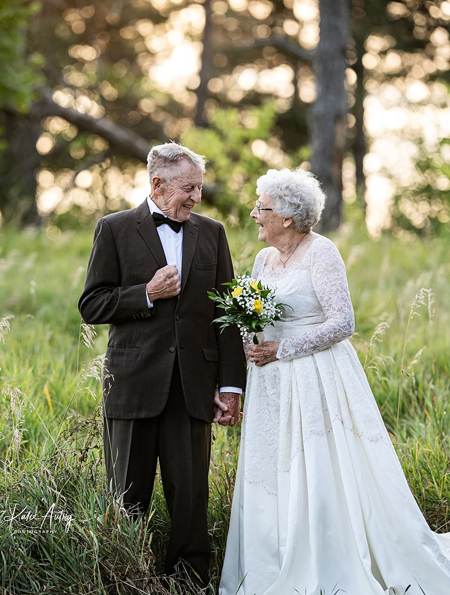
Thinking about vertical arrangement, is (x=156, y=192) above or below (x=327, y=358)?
above

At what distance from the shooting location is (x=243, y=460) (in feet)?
13.6

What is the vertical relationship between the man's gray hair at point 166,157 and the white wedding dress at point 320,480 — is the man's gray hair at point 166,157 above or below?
above

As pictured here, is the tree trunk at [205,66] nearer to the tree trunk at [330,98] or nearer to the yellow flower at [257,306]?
the tree trunk at [330,98]

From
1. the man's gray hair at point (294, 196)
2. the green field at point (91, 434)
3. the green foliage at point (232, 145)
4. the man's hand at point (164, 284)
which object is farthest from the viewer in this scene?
the green foliage at point (232, 145)

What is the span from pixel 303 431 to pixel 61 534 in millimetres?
1349

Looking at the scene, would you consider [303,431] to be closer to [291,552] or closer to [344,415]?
[344,415]

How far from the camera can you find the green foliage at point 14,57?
11516 millimetres

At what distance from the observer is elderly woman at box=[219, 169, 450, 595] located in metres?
3.87

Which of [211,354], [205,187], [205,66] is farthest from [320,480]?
[205,66]

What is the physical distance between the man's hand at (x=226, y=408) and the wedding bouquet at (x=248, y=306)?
1.22 ft

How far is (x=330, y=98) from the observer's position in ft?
38.9

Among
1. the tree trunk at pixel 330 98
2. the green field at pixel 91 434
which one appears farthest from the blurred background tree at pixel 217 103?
the green field at pixel 91 434

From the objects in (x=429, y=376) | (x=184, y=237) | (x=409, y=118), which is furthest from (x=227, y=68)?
(x=184, y=237)

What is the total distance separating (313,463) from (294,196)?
1434mm
